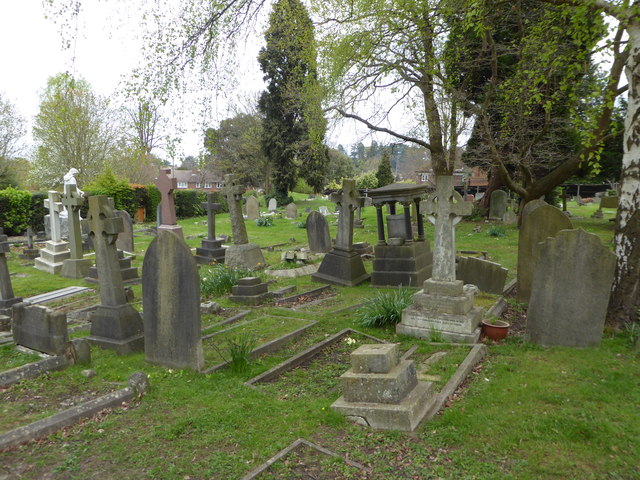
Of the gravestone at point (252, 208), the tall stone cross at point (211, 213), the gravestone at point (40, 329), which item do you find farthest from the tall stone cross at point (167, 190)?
the gravestone at point (40, 329)

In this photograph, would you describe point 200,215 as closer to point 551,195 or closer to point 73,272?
point 73,272

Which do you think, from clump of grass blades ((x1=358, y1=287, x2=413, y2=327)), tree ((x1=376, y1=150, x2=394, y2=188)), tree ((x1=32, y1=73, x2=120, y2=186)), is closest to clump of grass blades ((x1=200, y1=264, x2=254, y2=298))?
clump of grass blades ((x1=358, y1=287, x2=413, y2=327))

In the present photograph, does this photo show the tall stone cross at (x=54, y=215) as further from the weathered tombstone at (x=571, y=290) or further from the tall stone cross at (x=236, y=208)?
the weathered tombstone at (x=571, y=290)

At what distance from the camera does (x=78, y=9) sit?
22.3ft

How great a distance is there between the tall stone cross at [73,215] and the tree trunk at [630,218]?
12.6 metres

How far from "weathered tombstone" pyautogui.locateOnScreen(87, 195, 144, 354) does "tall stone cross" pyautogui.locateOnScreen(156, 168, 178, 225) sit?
10.7 m

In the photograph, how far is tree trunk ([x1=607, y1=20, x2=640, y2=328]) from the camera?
18.6ft

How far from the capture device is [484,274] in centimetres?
885

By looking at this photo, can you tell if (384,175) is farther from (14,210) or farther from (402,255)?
(402,255)

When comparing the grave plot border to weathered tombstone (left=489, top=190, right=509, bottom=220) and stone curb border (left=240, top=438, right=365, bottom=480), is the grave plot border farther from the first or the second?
weathered tombstone (left=489, top=190, right=509, bottom=220)

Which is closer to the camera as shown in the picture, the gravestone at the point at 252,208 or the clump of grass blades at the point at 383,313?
the clump of grass blades at the point at 383,313

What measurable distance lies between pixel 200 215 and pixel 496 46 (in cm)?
2386

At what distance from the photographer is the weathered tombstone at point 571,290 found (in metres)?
5.45

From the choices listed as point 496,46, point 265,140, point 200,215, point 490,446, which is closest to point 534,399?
point 490,446
